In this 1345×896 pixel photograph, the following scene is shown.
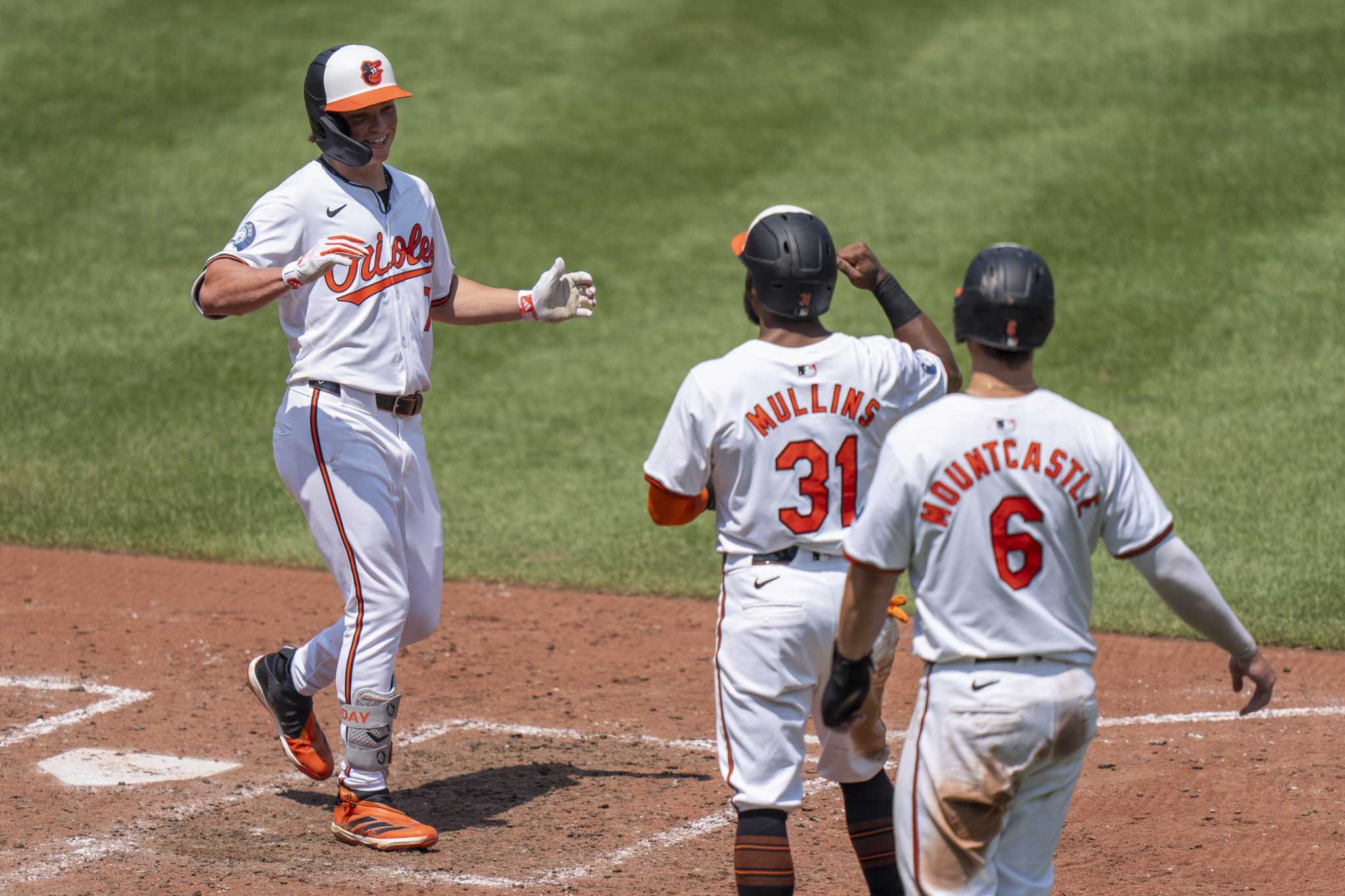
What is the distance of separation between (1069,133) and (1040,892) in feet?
38.0

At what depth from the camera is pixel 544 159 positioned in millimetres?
14602

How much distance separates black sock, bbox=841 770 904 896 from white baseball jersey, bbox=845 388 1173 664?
1.01 m

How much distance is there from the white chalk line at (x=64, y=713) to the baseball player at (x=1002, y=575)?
395 centimetres

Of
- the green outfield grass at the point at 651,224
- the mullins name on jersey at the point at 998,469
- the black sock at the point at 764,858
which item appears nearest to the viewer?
the mullins name on jersey at the point at 998,469

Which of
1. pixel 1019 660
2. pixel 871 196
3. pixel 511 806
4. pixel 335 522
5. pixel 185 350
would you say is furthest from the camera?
pixel 871 196

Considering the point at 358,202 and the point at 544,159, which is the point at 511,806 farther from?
the point at 544,159

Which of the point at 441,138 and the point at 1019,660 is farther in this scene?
the point at 441,138

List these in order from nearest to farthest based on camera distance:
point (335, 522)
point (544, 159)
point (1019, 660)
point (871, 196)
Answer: point (1019, 660) < point (335, 522) < point (871, 196) < point (544, 159)

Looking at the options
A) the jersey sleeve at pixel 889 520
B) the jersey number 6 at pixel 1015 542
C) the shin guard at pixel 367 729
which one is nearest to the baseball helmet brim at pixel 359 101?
the shin guard at pixel 367 729

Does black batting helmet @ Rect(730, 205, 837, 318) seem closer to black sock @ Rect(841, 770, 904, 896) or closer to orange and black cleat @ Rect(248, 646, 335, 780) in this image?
black sock @ Rect(841, 770, 904, 896)

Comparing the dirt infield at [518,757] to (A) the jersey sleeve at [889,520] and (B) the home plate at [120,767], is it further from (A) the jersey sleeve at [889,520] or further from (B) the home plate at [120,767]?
(A) the jersey sleeve at [889,520]

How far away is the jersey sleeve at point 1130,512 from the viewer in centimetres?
345

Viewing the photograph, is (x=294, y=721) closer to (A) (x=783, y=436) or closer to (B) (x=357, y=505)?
(B) (x=357, y=505)

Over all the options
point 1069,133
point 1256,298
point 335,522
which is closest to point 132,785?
point 335,522
